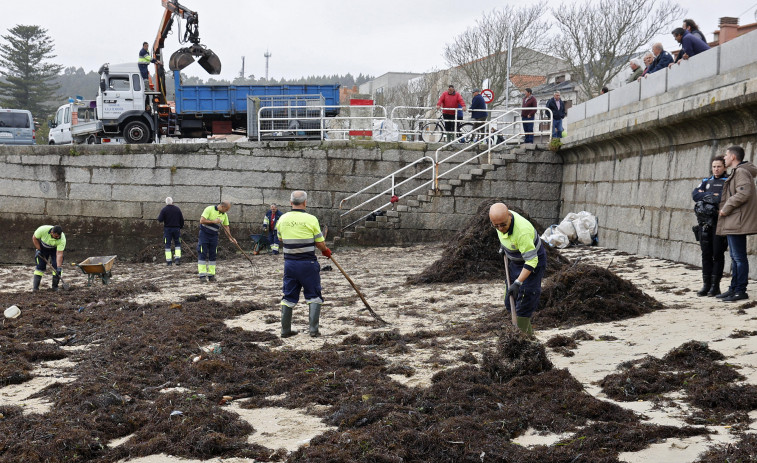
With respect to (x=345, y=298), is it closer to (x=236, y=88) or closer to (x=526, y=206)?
(x=526, y=206)

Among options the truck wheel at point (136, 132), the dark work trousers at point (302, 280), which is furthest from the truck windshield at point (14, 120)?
the dark work trousers at point (302, 280)

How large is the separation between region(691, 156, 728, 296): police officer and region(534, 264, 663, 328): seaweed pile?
0.73 metres

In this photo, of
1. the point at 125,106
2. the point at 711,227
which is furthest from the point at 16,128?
the point at 711,227

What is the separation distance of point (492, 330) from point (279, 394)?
9.20 feet

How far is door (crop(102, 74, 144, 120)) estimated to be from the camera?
20.9m

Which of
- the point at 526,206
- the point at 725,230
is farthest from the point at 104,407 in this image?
the point at 526,206

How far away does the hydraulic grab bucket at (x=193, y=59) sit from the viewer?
20.9m

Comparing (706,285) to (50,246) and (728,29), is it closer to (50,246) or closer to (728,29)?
(50,246)

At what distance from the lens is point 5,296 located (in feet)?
39.8

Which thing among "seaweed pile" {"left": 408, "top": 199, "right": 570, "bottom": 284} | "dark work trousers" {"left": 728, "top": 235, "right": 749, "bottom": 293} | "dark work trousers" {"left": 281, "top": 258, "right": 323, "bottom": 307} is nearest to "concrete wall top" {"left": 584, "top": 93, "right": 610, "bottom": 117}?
"seaweed pile" {"left": 408, "top": 199, "right": 570, "bottom": 284}

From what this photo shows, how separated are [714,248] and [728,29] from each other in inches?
907

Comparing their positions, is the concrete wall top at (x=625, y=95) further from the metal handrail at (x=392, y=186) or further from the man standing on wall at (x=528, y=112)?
the metal handrail at (x=392, y=186)

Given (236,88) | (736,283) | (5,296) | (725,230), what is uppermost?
(236,88)

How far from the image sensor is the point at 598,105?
15.1 meters
